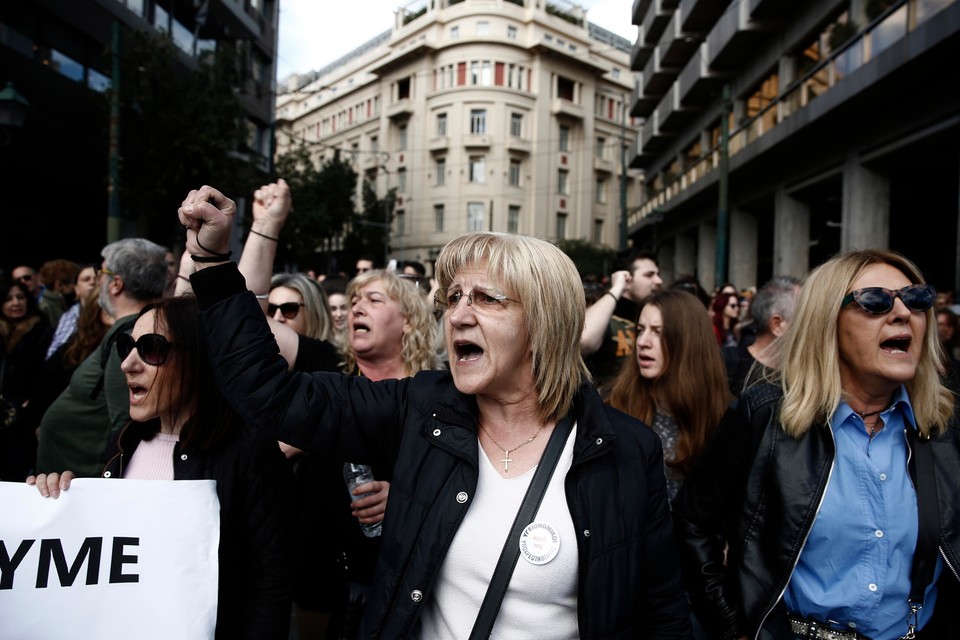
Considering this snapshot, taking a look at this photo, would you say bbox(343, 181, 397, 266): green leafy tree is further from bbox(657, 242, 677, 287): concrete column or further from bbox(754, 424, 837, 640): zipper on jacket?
bbox(754, 424, 837, 640): zipper on jacket

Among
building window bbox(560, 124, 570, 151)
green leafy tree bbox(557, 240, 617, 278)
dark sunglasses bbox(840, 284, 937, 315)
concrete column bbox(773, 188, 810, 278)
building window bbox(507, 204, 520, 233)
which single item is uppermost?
building window bbox(560, 124, 570, 151)

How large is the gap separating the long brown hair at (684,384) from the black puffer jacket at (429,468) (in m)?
1.50

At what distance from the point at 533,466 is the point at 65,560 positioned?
1292 millimetres

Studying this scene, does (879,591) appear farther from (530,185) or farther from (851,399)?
(530,185)

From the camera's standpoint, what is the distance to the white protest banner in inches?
70.4

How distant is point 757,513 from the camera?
7.30 feet

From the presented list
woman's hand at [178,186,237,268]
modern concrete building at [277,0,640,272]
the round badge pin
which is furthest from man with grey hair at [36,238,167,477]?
modern concrete building at [277,0,640,272]

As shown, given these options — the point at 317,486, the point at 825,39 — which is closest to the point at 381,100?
the point at 825,39

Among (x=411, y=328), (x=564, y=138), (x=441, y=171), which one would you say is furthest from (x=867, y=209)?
(x=564, y=138)

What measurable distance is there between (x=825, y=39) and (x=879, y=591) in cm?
1764

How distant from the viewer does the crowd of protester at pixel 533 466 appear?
69.7 inches

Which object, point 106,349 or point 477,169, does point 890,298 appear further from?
point 477,169

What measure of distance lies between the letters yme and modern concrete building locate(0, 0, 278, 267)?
539 inches

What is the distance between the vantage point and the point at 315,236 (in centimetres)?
3428
